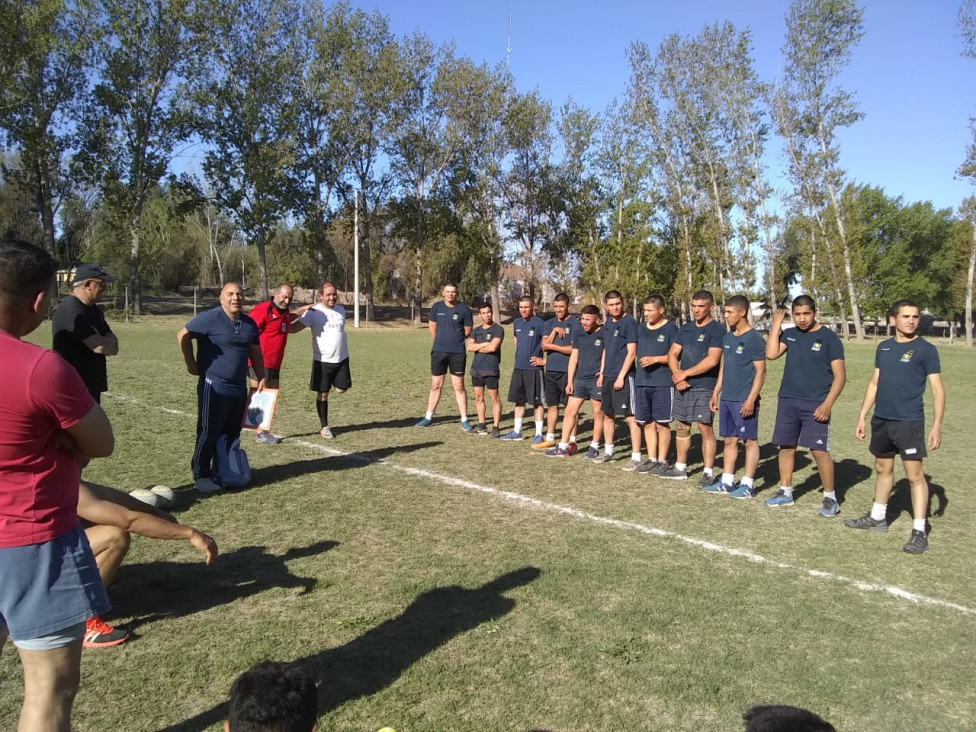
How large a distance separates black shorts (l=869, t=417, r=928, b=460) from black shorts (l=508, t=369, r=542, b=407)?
15.7 feet

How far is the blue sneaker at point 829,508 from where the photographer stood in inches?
278

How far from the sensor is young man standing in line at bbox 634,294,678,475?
8531 mm

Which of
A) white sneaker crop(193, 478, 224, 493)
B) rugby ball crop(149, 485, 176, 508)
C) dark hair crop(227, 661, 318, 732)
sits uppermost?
dark hair crop(227, 661, 318, 732)

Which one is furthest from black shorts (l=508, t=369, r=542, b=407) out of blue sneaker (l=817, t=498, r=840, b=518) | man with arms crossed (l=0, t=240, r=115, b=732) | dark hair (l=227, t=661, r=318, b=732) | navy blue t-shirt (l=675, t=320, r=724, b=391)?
dark hair (l=227, t=661, r=318, b=732)

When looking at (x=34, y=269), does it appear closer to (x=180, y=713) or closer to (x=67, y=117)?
(x=180, y=713)

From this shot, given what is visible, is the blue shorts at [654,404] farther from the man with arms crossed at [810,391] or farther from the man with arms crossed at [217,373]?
the man with arms crossed at [217,373]

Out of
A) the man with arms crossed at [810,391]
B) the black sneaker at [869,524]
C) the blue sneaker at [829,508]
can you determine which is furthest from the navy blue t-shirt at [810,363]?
the black sneaker at [869,524]

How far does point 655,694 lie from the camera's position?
3.69m

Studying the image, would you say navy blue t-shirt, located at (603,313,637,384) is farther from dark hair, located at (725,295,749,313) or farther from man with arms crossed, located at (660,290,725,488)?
dark hair, located at (725,295,749,313)

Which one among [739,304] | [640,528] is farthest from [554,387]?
[640,528]

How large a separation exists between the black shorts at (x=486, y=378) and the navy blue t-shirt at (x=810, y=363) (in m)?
4.57

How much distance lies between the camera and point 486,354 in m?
11.0

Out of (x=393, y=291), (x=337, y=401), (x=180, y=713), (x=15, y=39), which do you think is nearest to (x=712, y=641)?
(x=180, y=713)

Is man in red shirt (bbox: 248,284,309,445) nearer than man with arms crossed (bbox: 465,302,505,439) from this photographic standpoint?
Yes
